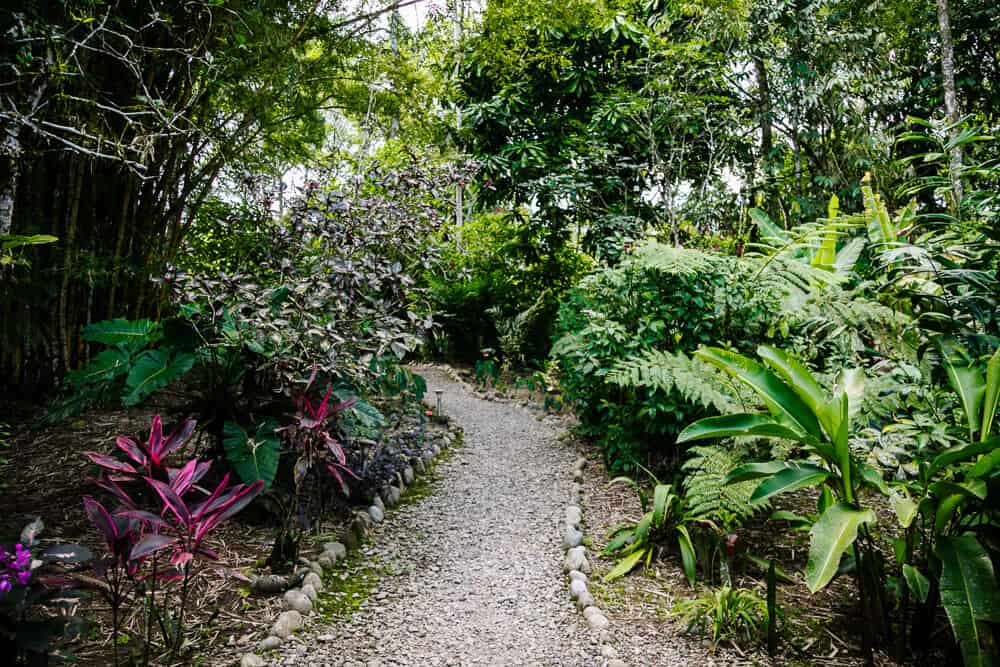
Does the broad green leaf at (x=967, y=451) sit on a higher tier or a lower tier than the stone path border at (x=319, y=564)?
higher

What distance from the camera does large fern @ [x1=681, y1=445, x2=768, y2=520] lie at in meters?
2.14

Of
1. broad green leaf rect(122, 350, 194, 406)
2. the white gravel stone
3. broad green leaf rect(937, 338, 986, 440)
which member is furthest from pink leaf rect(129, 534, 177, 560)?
broad green leaf rect(937, 338, 986, 440)

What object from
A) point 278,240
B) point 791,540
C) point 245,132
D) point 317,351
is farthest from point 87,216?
point 791,540

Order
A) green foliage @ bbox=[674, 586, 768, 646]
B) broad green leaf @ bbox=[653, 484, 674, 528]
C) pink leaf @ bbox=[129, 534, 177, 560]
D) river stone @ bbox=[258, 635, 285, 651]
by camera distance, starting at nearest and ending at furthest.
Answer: pink leaf @ bbox=[129, 534, 177, 560]
river stone @ bbox=[258, 635, 285, 651]
green foliage @ bbox=[674, 586, 768, 646]
broad green leaf @ bbox=[653, 484, 674, 528]

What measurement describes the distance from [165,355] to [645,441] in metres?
2.50

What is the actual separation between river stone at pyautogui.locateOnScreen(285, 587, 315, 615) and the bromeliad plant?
4.79ft

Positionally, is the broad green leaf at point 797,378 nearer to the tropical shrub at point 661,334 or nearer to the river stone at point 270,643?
the tropical shrub at point 661,334

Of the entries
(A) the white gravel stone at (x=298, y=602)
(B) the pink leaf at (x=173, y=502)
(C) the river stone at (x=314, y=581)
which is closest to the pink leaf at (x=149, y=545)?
(B) the pink leaf at (x=173, y=502)

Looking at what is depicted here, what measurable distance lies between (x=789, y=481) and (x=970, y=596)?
1.59 ft

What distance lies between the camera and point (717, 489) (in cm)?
218

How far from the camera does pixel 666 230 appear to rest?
220 inches

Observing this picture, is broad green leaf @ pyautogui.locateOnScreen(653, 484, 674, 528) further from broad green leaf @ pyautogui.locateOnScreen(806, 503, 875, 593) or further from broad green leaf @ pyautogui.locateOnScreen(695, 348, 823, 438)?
broad green leaf @ pyautogui.locateOnScreen(806, 503, 875, 593)

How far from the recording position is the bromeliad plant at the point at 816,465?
63.1 inches

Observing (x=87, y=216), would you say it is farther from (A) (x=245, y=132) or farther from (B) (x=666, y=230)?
(B) (x=666, y=230)
